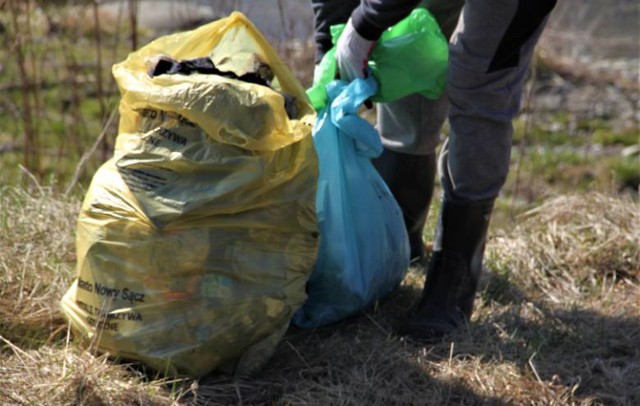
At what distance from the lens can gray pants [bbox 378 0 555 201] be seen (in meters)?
2.59

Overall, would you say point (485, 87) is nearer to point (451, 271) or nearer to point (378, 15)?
point (378, 15)

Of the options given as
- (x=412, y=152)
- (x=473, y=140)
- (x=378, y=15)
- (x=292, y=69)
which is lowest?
(x=292, y=69)

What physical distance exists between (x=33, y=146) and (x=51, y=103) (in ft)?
7.87

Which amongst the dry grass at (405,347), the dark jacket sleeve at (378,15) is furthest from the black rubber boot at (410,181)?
the dark jacket sleeve at (378,15)

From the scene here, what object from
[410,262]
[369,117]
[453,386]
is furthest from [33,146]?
[453,386]

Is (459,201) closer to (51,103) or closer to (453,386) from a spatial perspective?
(453,386)

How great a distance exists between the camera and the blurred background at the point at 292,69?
473 cm

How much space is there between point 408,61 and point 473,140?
302 millimetres

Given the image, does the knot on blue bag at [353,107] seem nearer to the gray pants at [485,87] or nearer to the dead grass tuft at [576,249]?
the gray pants at [485,87]

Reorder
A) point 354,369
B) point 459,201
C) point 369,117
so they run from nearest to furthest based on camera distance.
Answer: point 354,369 < point 459,201 < point 369,117

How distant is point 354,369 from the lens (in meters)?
2.66

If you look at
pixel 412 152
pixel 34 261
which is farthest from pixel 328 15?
pixel 34 261

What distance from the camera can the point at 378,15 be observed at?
261 cm

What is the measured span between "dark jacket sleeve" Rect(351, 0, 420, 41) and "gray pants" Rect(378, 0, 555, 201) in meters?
0.17
